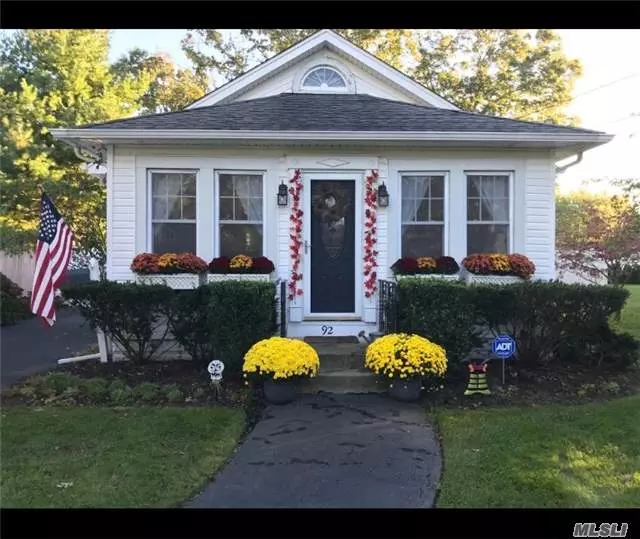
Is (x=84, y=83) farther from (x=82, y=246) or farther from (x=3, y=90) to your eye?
(x=82, y=246)

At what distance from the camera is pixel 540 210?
7832mm

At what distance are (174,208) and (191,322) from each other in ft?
6.24

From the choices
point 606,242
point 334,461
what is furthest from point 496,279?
point 606,242

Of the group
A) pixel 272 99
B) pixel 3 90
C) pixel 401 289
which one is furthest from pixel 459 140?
pixel 3 90

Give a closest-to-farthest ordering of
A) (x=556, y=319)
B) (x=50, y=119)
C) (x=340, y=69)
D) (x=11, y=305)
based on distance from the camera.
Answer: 1. (x=556, y=319)
2. (x=340, y=69)
3. (x=11, y=305)
4. (x=50, y=119)

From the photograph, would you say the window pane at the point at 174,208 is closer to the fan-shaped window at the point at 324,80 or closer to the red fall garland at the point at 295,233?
the red fall garland at the point at 295,233

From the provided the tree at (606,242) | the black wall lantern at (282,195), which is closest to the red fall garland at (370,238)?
the black wall lantern at (282,195)

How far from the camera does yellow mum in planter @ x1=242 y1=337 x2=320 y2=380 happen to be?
5621mm

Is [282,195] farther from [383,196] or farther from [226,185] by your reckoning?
[383,196]

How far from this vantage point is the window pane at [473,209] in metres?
7.96

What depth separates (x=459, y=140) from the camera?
294 inches

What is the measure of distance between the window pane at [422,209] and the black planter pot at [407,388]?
2.94 metres

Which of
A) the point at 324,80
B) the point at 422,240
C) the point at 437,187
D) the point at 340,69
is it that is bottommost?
the point at 422,240
